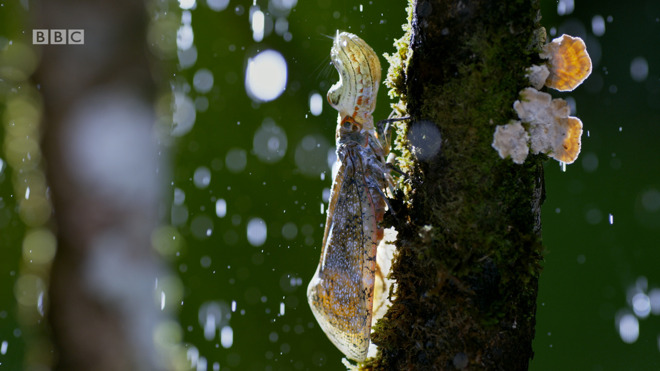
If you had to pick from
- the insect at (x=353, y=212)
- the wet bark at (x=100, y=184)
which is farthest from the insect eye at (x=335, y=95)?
the wet bark at (x=100, y=184)

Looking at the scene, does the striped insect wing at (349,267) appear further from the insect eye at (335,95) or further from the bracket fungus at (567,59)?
the bracket fungus at (567,59)

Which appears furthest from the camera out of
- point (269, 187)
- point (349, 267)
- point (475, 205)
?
point (269, 187)

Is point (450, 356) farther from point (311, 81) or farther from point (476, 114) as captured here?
point (311, 81)

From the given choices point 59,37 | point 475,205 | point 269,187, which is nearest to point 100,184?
point 59,37

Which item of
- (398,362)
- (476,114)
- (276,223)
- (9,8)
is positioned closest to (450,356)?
(398,362)

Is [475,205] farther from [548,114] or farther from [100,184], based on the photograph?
[100,184]

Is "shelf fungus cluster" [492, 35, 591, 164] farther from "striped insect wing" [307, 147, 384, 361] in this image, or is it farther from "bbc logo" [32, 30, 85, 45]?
"bbc logo" [32, 30, 85, 45]
